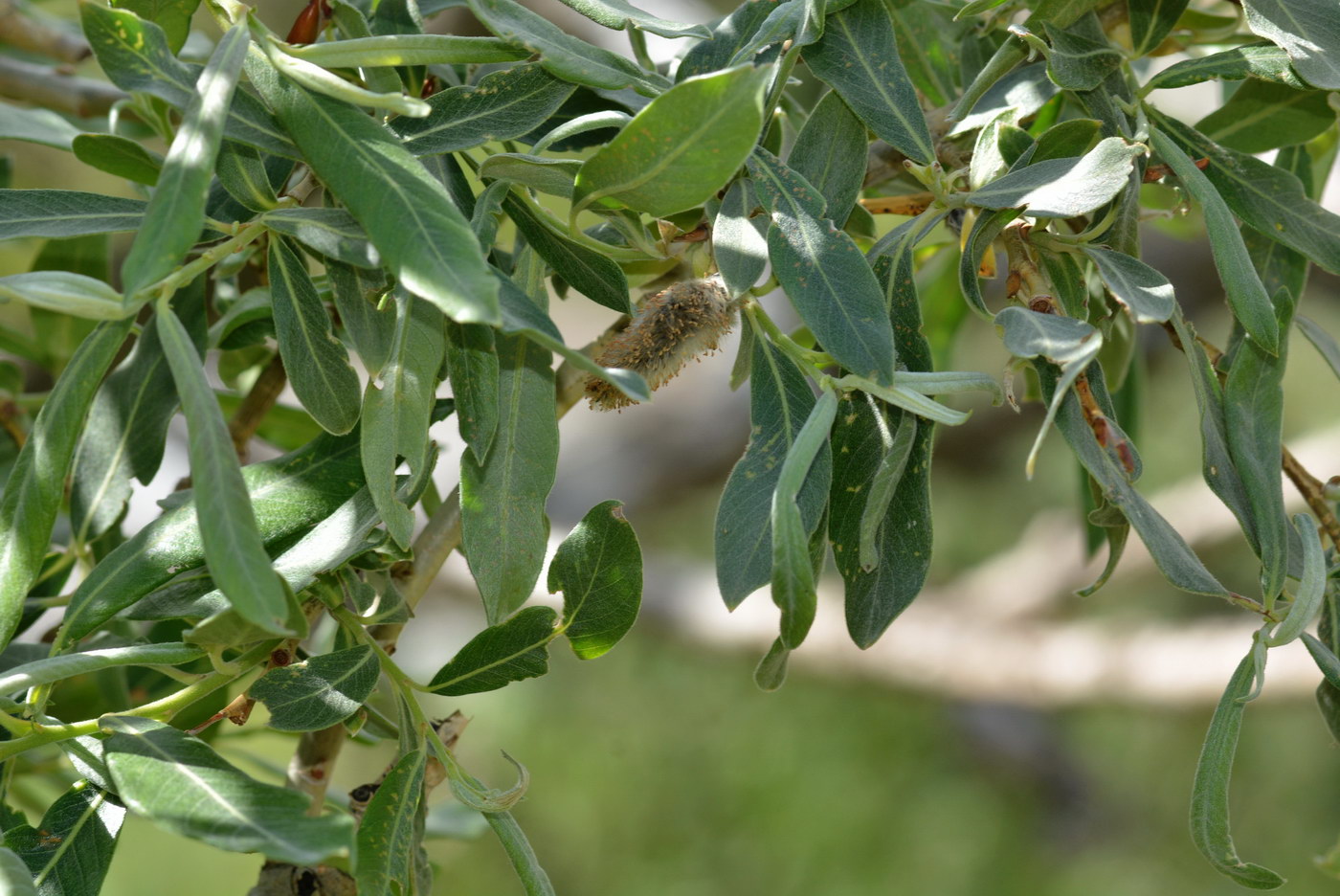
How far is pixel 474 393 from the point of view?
0.28 meters

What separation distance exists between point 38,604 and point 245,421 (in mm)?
101

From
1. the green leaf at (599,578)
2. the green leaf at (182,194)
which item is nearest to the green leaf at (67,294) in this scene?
the green leaf at (182,194)

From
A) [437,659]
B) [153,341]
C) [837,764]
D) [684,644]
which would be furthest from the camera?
[837,764]

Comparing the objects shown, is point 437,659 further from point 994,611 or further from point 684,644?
point 994,611

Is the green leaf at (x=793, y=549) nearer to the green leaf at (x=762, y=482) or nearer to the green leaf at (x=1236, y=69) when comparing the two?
the green leaf at (x=762, y=482)

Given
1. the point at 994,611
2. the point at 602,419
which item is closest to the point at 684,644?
the point at 994,611

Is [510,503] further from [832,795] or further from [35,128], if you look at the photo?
[832,795]

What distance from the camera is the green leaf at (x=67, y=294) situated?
23 cm

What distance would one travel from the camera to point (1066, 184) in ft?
0.85

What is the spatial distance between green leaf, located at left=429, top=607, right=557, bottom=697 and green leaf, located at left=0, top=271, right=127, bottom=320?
0.40 feet

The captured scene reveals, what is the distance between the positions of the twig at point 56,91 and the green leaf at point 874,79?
0.40 metres

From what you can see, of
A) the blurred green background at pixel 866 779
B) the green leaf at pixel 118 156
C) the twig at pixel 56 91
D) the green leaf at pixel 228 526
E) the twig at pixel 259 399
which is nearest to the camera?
the green leaf at pixel 228 526

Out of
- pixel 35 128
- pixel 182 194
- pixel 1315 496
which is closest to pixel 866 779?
pixel 1315 496

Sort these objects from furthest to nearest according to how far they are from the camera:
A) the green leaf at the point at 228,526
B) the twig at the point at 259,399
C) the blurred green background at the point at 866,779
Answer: the blurred green background at the point at 866,779, the twig at the point at 259,399, the green leaf at the point at 228,526
